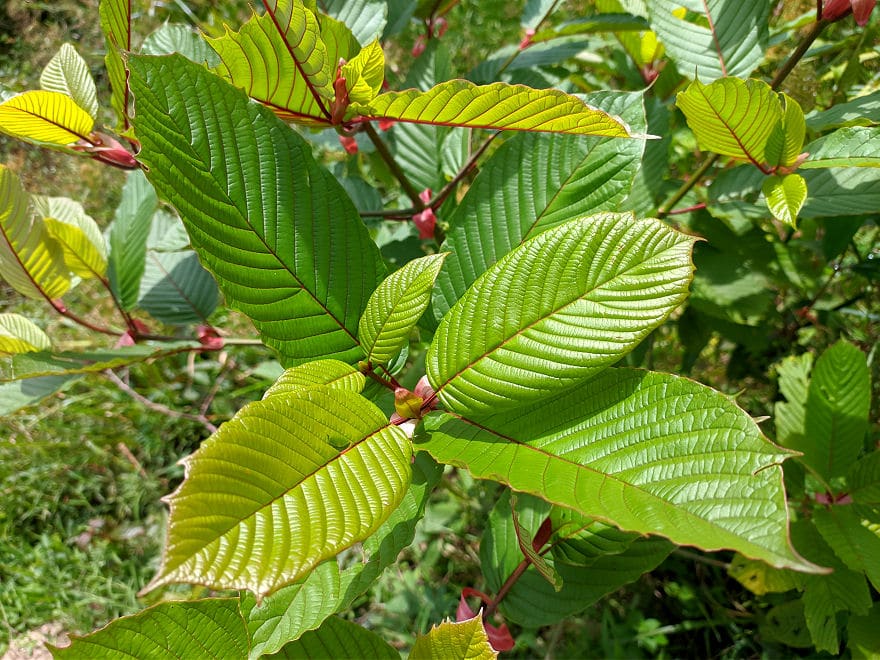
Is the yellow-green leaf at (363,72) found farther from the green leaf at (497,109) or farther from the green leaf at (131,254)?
the green leaf at (131,254)

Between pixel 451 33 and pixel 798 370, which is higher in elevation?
pixel 451 33

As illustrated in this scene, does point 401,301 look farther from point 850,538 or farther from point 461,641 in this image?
point 850,538

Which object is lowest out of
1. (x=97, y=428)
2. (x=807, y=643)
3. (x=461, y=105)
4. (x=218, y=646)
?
(x=97, y=428)

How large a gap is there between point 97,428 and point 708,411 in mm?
2602

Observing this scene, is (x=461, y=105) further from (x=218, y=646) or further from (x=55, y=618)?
(x=55, y=618)

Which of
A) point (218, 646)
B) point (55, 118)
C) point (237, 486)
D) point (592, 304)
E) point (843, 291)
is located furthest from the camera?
point (843, 291)

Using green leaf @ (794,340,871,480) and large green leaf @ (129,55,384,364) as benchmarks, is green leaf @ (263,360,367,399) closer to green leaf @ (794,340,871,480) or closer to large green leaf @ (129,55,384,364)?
Answer: large green leaf @ (129,55,384,364)

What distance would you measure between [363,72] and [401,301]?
1.07ft

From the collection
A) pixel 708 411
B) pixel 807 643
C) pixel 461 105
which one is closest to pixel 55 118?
pixel 461 105

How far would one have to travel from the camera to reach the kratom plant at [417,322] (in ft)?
1.80

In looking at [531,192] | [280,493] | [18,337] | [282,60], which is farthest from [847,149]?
[18,337]

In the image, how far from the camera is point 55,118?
0.89 meters

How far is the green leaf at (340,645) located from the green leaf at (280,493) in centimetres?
36

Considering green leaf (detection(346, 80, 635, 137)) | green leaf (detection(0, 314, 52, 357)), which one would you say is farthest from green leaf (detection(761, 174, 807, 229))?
green leaf (detection(0, 314, 52, 357))
